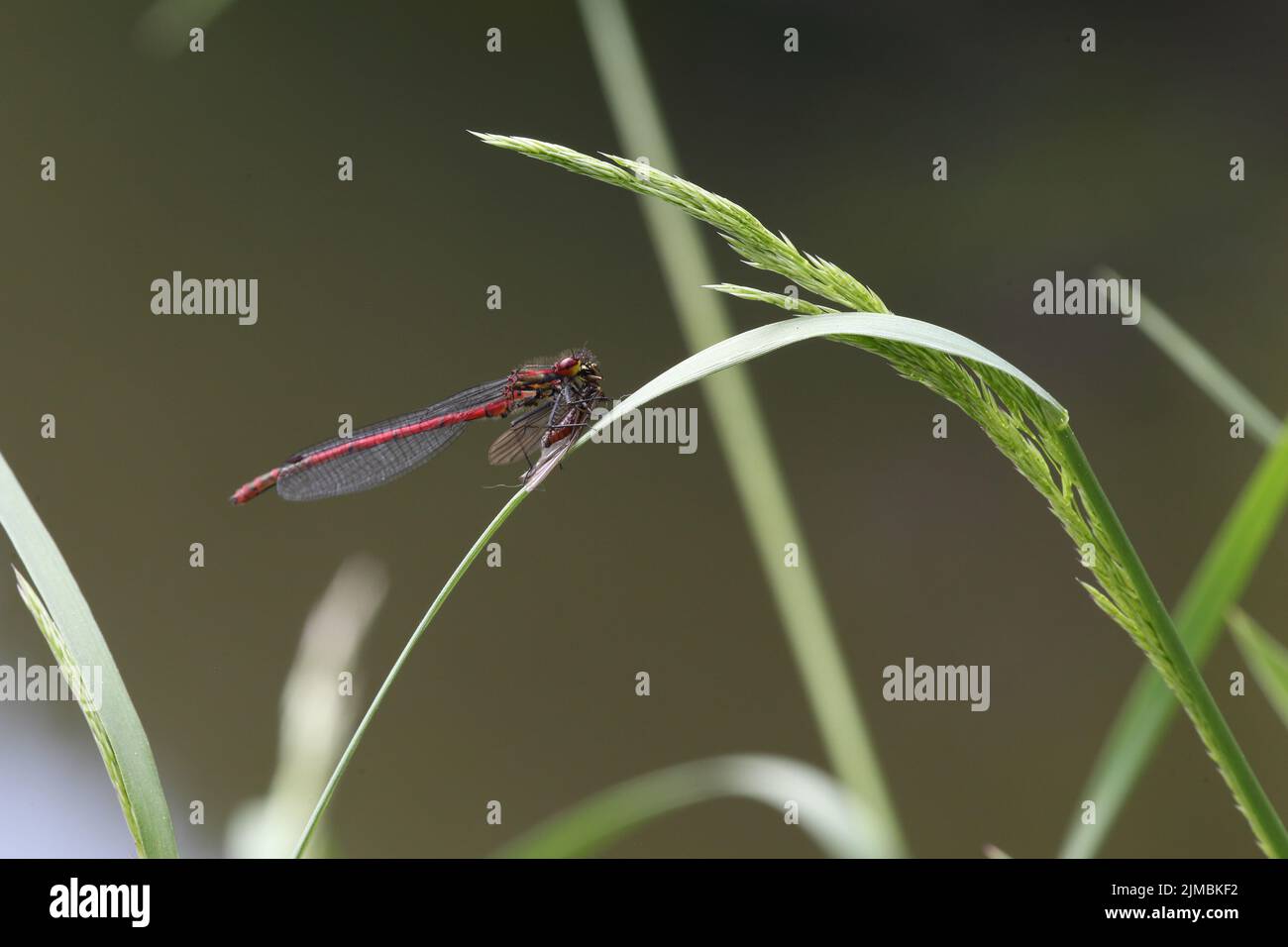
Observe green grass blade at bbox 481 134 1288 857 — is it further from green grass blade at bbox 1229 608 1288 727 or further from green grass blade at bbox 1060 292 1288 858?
green grass blade at bbox 1229 608 1288 727

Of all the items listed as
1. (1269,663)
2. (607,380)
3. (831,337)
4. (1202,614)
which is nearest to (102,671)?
(831,337)

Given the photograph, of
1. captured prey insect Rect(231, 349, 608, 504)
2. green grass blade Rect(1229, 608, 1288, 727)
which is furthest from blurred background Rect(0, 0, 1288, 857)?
green grass blade Rect(1229, 608, 1288, 727)

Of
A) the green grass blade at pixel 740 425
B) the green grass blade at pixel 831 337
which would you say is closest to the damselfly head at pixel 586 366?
the green grass blade at pixel 740 425

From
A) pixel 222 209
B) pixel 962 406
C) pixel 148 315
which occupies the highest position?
pixel 222 209

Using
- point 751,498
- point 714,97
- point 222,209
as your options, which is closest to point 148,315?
point 222,209

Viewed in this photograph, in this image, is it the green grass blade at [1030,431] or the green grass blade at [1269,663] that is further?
the green grass blade at [1269,663]

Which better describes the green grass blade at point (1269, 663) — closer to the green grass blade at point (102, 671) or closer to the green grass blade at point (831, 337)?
the green grass blade at point (831, 337)
